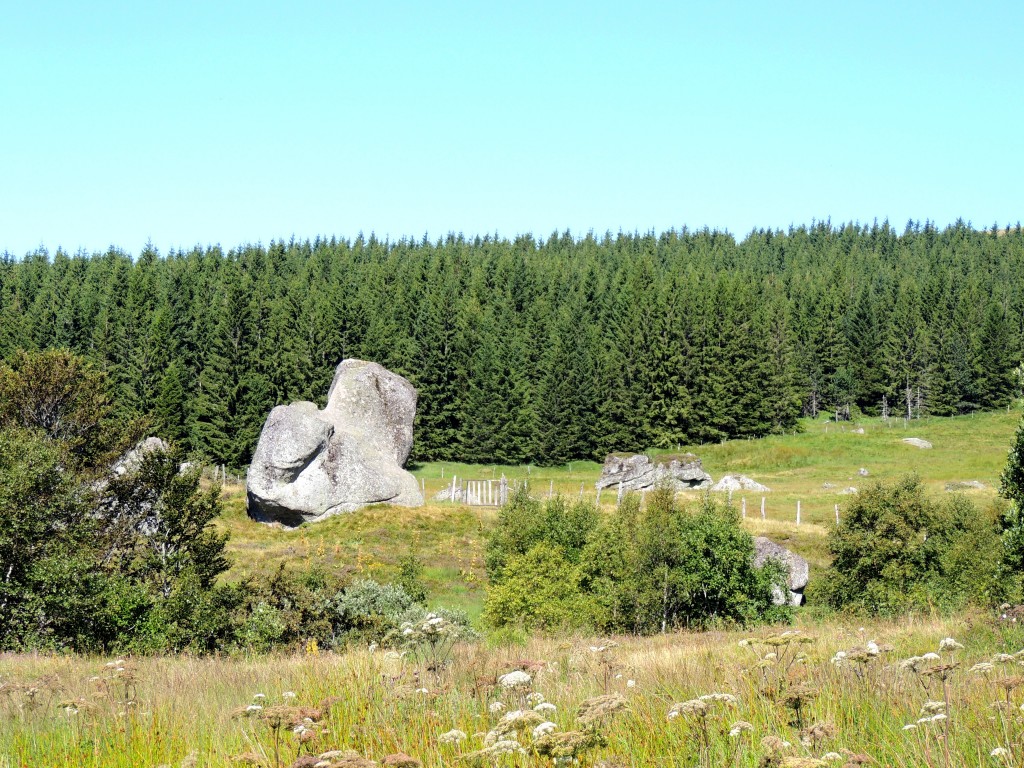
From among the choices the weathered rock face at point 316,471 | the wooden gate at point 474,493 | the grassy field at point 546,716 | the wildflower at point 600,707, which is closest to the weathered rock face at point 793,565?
the weathered rock face at point 316,471

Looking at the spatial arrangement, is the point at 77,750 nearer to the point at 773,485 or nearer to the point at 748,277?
the point at 773,485

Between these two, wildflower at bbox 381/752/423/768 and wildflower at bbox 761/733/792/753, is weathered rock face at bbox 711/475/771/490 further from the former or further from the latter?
wildflower at bbox 381/752/423/768

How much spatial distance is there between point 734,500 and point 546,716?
50314 mm

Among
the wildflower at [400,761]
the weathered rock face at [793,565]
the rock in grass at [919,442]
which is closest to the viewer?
the wildflower at [400,761]

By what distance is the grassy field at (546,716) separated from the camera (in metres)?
5.09

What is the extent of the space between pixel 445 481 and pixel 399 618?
4999 cm

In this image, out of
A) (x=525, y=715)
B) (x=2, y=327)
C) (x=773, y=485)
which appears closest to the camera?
(x=525, y=715)

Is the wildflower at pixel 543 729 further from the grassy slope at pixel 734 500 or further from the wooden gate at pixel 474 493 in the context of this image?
the wooden gate at pixel 474 493

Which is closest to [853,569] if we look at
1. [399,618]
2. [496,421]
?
[399,618]

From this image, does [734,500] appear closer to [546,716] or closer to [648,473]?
[648,473]

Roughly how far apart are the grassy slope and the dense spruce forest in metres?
5.46

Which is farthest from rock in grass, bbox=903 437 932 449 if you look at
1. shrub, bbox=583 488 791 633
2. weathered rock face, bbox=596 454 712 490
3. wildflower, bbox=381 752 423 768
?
wildflower, bbox=381 752 423 768

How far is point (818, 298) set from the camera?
118m

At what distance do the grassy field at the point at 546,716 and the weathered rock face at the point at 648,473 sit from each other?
2102 inches
